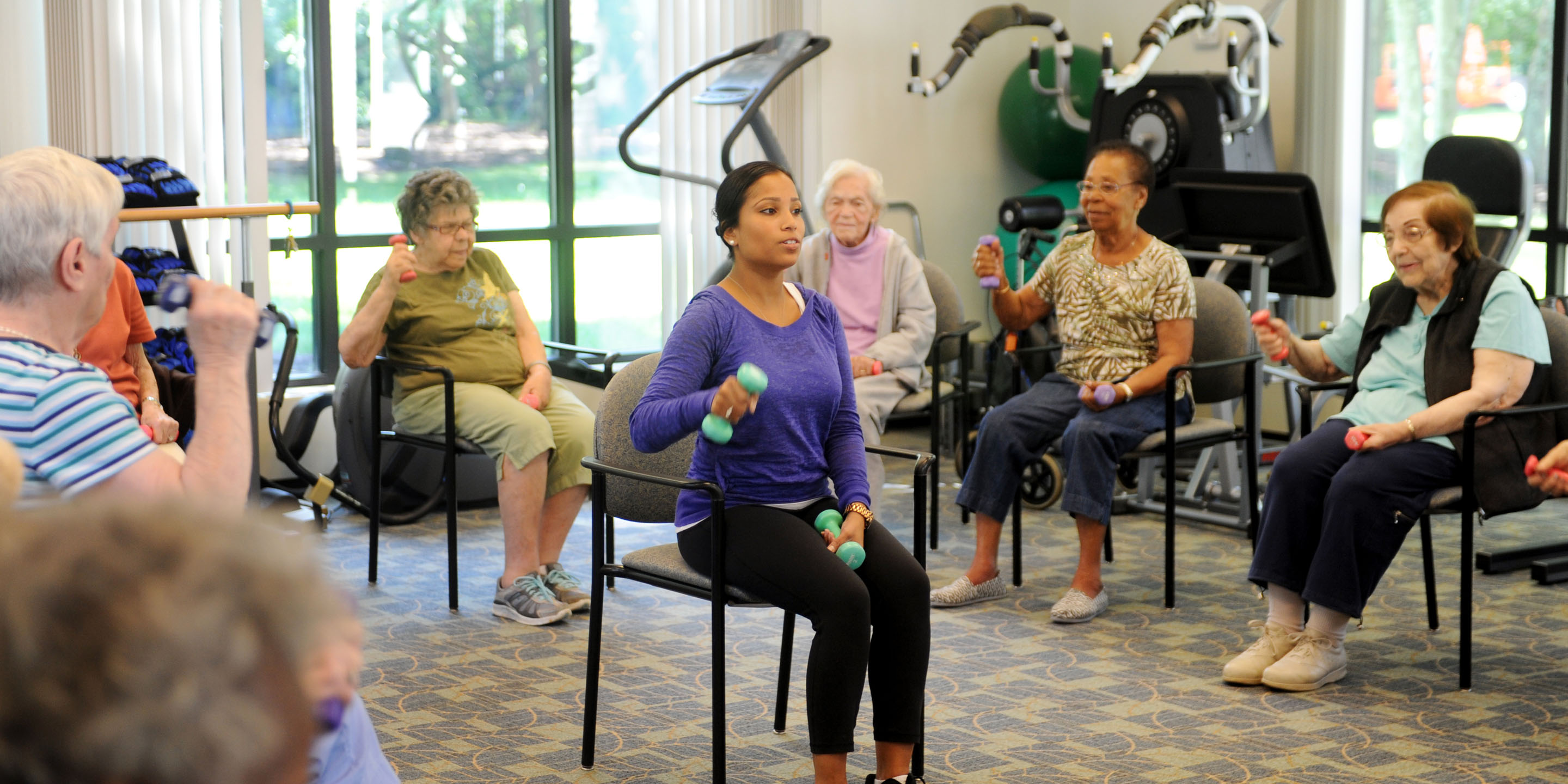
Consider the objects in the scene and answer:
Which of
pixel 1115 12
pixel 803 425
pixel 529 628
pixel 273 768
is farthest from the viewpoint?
pixel 1115 12

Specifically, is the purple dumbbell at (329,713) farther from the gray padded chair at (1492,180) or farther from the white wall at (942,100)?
the white wall at (942,100)

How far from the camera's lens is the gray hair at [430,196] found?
3.88 metres

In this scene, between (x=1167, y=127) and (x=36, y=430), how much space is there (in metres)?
4.54

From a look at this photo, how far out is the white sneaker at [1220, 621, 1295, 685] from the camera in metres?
3.21

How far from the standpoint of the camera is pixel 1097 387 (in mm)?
3760

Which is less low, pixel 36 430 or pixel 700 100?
pixel 700 100

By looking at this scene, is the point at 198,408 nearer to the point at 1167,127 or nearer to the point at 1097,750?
the point at 1097,750

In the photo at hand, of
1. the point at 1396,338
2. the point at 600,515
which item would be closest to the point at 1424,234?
the point at 1396,338

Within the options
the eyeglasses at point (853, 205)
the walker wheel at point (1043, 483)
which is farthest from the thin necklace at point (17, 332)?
the walker wheel at point (1043, 483)

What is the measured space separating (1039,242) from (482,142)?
2.25 meters

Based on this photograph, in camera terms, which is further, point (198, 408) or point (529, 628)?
point (529, 628)

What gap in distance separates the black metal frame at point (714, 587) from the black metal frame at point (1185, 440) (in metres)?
1.10

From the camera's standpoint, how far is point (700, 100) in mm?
5344

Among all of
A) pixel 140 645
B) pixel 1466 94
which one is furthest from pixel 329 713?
pixel 1466 94
